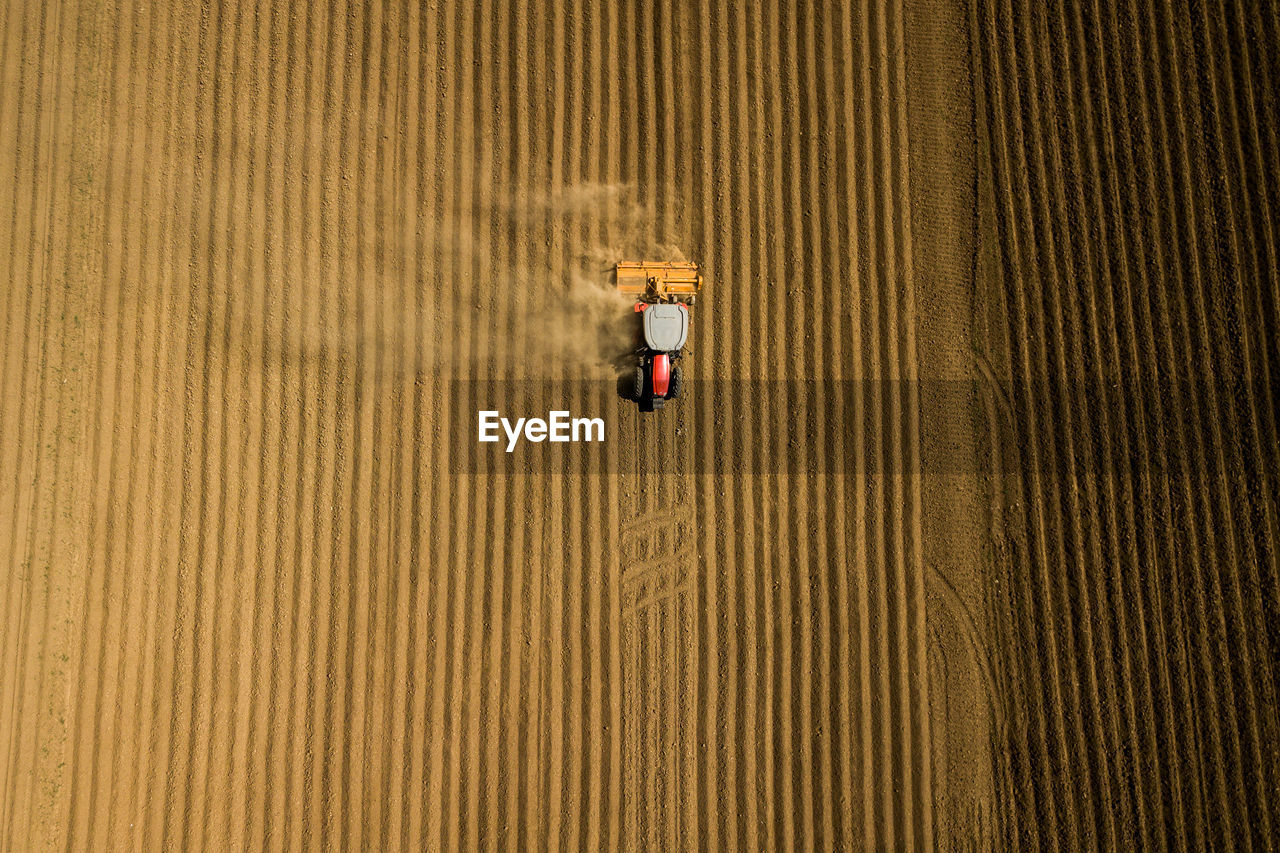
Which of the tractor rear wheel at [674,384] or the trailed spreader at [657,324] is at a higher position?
the trailed spreader at [657,324]

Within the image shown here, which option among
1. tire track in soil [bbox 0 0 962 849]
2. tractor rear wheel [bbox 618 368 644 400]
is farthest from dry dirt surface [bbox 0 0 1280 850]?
tractor rear wheel [bbox 618 368 644 400]

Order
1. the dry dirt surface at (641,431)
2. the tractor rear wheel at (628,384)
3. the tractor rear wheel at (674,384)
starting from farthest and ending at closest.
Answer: the tractor rear wheel at (628,384), the tractor rear wheel at (674,384), the dry dirt surface at (641,431)

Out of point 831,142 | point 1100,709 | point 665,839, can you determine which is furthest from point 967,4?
point 665,839

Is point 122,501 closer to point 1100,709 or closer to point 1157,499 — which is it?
point 1100,709

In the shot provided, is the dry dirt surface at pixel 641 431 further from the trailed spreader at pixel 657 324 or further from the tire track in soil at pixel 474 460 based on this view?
the trailed spreader at pixel 657 324

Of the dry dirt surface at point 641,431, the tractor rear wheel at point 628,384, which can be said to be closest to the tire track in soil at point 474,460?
the dry dirt surface at point 641,431

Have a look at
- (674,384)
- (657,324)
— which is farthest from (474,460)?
(657,324)

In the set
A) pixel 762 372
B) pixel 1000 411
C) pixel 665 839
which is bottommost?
pixel 665 839
